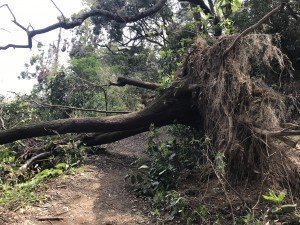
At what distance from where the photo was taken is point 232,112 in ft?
18.8

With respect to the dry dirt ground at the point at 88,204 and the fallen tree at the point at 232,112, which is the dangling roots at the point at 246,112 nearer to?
the fallen tree at the point at 232,112

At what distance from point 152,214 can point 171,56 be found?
5.74 metres

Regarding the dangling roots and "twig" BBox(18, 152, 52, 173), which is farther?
"twig" BBox(18, 152, 52, 173)

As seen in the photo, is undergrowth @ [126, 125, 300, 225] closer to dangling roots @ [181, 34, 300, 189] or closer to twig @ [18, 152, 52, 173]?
dangling roots @ [181, 34, 300, 189]

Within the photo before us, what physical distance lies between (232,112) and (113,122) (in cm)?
262

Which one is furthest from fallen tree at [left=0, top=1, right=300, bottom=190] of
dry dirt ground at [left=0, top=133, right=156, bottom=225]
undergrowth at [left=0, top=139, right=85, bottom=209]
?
dry dirt ground at [left=0, top=133, right=156, bottom=225]

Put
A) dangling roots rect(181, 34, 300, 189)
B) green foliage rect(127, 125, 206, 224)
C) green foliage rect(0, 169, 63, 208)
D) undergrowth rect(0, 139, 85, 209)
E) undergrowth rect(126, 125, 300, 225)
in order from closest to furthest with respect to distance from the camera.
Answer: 1. undergrowth rect(126, 125, 300, 225)
2. green foliage rect(127, 125, 206, 224)
3. dangling roots rect(181, 34, 300, 189)
4. green foliage rect(0, 169, 63, 208)
5. undergrowth rect(0, 139, 85, 209)

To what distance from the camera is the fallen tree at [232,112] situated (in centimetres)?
533

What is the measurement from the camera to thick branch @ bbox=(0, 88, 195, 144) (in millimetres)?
7238

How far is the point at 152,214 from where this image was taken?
17.2ft

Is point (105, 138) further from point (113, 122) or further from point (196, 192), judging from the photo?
point (196, 192)

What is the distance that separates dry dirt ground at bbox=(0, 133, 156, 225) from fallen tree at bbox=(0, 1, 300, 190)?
1.04 metres

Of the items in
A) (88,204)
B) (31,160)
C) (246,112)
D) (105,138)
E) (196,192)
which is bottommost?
(88,204)

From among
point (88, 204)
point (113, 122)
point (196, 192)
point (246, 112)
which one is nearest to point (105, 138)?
point (113, 122)
